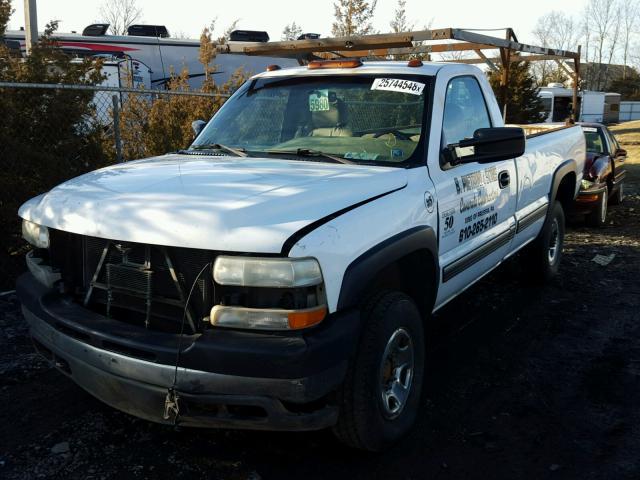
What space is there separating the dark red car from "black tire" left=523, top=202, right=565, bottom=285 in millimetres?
2662

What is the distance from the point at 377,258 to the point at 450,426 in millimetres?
1205

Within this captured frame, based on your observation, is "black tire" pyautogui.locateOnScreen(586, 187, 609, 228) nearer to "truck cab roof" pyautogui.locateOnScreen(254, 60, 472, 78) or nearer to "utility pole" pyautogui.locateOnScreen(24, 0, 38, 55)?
"truck cab roof" pyautogui.locateOnScreen(254, 60, 472, 78)

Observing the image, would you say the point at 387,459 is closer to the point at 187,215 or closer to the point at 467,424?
the point at 467,424

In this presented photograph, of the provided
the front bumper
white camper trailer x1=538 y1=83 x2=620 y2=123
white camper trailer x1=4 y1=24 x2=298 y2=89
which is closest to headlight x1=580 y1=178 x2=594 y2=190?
the front bumper

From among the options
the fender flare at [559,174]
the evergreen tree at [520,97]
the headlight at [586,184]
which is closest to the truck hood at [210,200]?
the fender flare at [559,174]

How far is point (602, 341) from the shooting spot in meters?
4.76

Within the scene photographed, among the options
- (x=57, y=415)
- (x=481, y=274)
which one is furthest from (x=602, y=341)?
(x=57, y=415)

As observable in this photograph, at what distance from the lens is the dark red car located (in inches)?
369

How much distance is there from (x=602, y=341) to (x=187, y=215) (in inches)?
141

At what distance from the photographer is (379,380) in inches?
114

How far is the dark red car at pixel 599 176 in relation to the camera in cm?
937

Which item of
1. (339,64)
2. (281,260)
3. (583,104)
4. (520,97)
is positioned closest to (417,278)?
(281,260)

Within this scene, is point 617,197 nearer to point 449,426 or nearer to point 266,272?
point 449,426

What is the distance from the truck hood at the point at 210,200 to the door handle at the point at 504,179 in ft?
4.44
